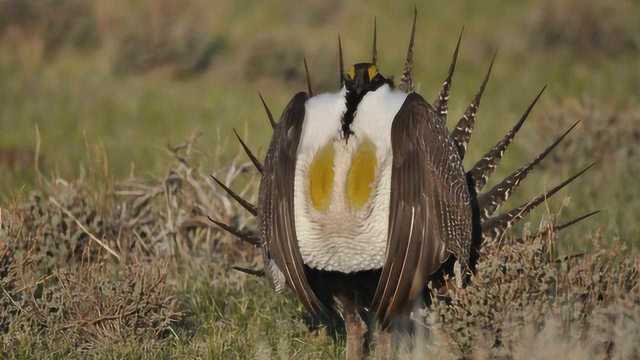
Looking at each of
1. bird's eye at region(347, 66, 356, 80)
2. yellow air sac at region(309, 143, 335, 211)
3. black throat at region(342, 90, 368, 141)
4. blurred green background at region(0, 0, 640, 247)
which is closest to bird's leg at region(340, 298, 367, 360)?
yellow air sac at region(309, 143, 335, 211)

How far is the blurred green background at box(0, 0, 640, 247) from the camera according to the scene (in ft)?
21.5

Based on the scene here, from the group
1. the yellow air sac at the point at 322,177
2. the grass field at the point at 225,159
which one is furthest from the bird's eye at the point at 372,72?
the grass field at the point at 225,159

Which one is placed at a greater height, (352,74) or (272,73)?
(272,73)

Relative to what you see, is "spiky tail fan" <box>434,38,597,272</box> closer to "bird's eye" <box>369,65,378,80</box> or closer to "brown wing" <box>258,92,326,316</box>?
"bird's eye" <box>369,65,378,80</box>

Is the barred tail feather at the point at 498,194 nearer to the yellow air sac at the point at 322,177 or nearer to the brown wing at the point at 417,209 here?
the brown wing at the point at 417,209

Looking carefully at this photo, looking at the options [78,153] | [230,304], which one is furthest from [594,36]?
[230,304]

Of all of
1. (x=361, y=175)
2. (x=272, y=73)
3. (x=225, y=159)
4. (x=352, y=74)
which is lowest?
(x=225, y=159)

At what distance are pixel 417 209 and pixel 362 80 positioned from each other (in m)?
0.39

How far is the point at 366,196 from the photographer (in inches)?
131

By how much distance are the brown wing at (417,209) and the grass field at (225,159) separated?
7.4 inches

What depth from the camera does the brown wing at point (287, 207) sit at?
3385 millimetres

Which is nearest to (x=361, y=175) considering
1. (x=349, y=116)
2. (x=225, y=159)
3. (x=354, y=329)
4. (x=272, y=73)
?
(x=349, y=116)

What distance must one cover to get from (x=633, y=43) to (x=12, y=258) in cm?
613

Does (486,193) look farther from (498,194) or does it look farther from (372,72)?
(372,72)
